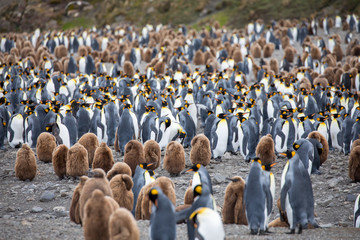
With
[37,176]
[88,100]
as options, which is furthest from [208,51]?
[37,176]

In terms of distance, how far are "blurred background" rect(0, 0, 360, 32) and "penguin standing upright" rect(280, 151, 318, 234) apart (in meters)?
27.4

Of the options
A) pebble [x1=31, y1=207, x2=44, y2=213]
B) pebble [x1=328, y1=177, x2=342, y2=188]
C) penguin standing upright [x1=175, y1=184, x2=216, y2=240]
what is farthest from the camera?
pebble [x1=328, y1=177, x2=342, y2=188]

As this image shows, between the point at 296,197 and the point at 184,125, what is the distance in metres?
5.32

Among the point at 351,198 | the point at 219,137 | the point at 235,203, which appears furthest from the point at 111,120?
the point at 351,198

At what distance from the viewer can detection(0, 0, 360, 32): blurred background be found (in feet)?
107

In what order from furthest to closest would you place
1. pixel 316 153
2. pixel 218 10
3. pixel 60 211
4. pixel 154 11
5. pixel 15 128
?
pixel 154 11
pixel 218 10
pixel 15 128
pixel 316 153
pixel 60 211

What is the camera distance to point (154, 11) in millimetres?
36562

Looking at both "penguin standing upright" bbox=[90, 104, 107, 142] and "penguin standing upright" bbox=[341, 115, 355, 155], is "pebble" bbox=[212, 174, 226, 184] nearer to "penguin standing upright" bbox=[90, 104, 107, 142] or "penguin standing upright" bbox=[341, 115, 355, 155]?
"penguin standing upright" bbox=[341, 115, 355, 155]

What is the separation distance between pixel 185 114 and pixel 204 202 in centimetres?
612

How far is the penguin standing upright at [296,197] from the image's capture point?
5.57 metres

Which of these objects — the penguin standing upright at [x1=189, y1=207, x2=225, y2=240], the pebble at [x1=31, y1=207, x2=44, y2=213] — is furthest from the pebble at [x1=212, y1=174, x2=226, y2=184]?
the penguin standing upright at [x1=189, y1=207, x2=225, y2=240]

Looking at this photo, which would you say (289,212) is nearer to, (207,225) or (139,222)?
(207,225)

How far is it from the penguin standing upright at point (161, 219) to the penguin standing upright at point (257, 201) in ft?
4.51

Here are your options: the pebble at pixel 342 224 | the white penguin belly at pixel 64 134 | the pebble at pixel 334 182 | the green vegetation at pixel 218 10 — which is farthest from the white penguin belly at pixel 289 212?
the green vegetation at pixel 218 10
